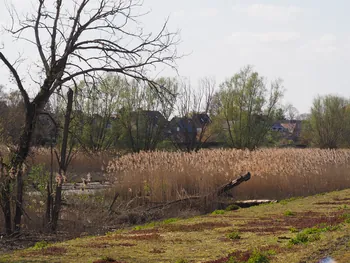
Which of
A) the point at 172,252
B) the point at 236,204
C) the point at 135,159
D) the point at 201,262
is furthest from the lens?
the point at 135,159

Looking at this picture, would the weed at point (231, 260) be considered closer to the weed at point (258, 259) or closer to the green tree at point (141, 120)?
the weed at point (258, 259)

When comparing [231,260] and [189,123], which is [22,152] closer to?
[231,260]

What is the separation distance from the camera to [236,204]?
1847 cm

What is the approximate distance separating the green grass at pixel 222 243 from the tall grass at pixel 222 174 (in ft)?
14.8

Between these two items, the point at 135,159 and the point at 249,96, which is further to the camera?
the point at 249,96

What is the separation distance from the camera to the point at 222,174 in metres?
20.4

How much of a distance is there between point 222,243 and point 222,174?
10.1 m

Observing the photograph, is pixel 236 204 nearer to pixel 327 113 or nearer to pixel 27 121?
pixel 27 121

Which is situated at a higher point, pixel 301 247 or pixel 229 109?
pixel 229 109

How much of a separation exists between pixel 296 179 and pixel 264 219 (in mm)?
7593

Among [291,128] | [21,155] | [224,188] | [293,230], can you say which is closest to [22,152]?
[21,155]

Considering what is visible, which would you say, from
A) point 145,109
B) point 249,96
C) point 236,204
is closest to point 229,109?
point 249,96

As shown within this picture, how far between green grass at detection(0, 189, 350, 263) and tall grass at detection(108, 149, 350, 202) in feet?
14.8

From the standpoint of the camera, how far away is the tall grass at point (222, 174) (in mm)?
19359
